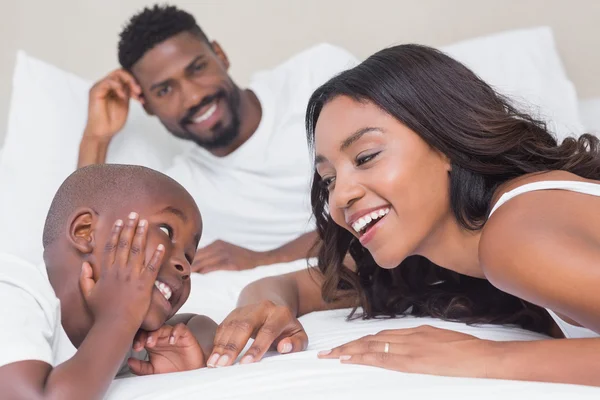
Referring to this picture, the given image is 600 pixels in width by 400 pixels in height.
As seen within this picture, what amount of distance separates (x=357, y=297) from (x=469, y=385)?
2.28 feet

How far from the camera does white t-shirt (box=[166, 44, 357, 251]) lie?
229cm

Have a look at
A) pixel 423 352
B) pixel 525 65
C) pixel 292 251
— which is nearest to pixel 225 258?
pixel 292 251

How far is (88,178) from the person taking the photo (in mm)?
1271

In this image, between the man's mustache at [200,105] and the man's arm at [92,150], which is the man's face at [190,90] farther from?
the man's arm at [92,150]

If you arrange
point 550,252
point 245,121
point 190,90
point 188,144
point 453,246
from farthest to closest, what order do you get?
point 188,144, point 245,121, point 190,90, point 453,246, point 550,252

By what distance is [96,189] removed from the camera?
1241mm

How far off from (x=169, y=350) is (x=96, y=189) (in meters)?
0.29

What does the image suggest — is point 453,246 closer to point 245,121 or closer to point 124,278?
point 124,278

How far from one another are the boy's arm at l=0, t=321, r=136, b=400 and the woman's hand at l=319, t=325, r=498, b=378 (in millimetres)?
294

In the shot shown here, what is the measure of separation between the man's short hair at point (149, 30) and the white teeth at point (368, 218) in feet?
4.28

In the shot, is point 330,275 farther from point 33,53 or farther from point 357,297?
point 33,53

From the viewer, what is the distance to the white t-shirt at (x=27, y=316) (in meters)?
1.00

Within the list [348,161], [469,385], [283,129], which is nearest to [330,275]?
[348,161]

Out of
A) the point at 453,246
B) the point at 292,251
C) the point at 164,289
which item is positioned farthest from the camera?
the point at 292,251
